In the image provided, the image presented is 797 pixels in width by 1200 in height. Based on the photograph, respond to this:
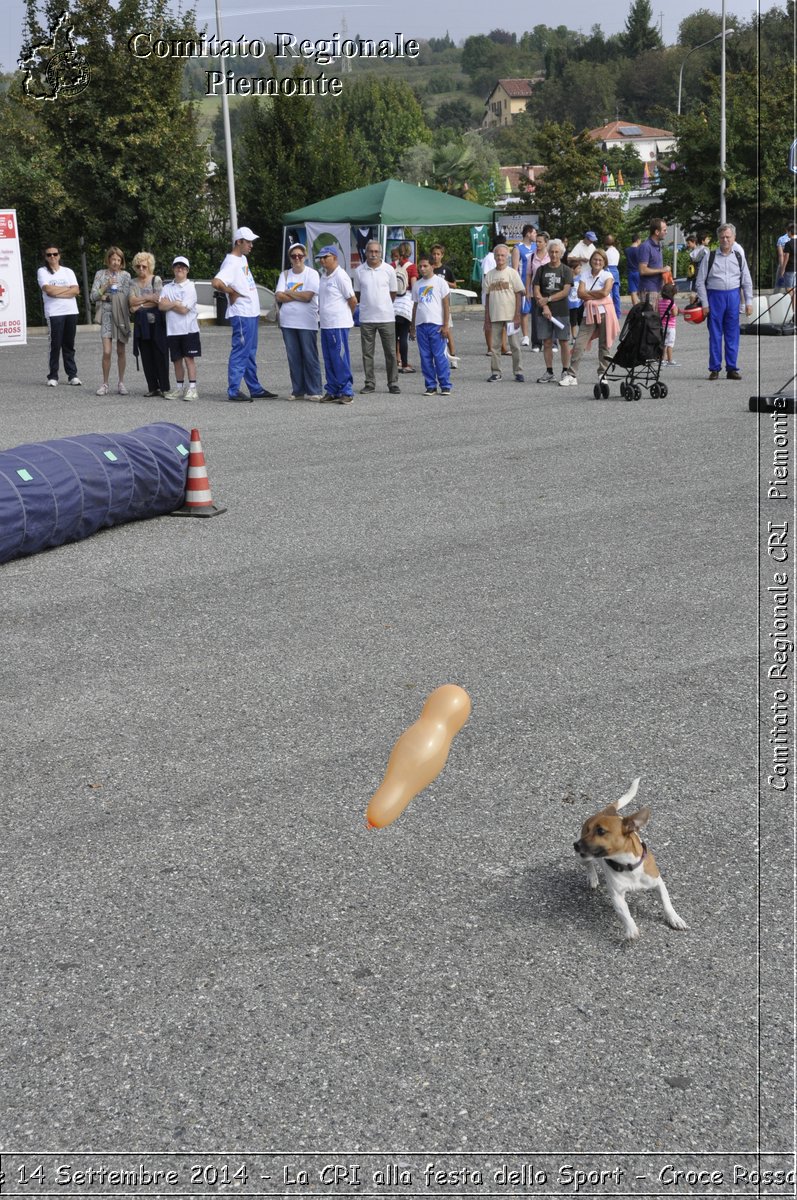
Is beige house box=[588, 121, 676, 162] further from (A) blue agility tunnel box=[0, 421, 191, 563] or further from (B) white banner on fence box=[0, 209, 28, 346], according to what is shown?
(A) blue agility tunnel box=[0, 421, 191, 563]

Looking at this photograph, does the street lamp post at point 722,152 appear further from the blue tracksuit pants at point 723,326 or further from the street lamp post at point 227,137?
the blue tracksuit pants at point 723,326

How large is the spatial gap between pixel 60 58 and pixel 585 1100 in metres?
34.8

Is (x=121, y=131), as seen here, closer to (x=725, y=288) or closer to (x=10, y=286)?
(x=10, y=286)

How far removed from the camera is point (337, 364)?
1736 cm

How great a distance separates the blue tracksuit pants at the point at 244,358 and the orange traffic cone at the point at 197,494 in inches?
255

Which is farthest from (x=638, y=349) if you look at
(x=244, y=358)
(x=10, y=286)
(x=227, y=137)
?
(x=227, y=137)

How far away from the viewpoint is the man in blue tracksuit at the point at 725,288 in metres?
17.3

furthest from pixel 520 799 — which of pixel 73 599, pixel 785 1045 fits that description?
pixel 73 599

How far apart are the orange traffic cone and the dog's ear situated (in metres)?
7.26

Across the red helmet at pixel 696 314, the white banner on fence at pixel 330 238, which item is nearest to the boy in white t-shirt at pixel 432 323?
the red helmet at pixel 696 314

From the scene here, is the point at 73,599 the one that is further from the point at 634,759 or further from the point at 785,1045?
the point at 785,1045

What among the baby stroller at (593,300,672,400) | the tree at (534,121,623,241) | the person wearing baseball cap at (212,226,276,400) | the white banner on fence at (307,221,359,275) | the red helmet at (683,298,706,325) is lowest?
the baby stroller at (593,300,672,400)

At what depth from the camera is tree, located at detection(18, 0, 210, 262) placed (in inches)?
1312

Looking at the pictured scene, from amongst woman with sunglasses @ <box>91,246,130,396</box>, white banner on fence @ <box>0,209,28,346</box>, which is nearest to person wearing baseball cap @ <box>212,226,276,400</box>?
woman with sunglasses @ <box>91,246,130,396</box>
